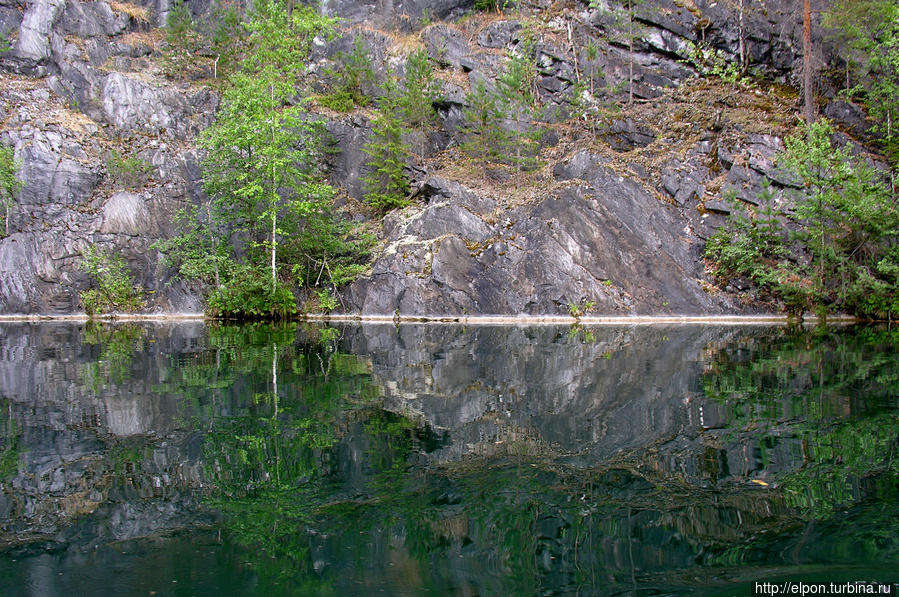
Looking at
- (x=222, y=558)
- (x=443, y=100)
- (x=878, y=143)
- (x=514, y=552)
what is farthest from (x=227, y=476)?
(x=878, y=143)

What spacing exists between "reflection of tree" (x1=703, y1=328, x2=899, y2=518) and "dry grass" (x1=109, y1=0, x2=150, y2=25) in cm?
3909

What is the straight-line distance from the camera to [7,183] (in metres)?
24.8

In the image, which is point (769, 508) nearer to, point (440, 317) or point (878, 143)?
point (440, 317)

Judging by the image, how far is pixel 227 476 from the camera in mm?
4074

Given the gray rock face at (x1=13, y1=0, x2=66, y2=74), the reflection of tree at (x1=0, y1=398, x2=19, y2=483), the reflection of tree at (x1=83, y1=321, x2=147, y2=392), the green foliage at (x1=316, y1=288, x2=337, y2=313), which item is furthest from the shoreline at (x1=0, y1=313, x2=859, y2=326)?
the gray rock face at (x1=13, y1=0, x2=66, y2=74)

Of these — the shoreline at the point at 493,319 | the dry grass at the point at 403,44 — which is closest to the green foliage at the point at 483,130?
the dry grass at the point at 403,44

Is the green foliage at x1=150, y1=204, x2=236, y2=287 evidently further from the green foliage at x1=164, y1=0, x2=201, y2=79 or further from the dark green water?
the dark green water

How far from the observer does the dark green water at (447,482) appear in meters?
2.76

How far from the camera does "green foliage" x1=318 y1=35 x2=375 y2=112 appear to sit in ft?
101

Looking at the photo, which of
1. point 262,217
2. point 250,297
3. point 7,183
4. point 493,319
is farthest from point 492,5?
point 7,183

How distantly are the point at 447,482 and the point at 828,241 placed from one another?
70.0 ft

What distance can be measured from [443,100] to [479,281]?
1316 centimetres

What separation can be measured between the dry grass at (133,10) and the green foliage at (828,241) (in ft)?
121

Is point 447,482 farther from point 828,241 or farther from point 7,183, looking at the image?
point 7,183
